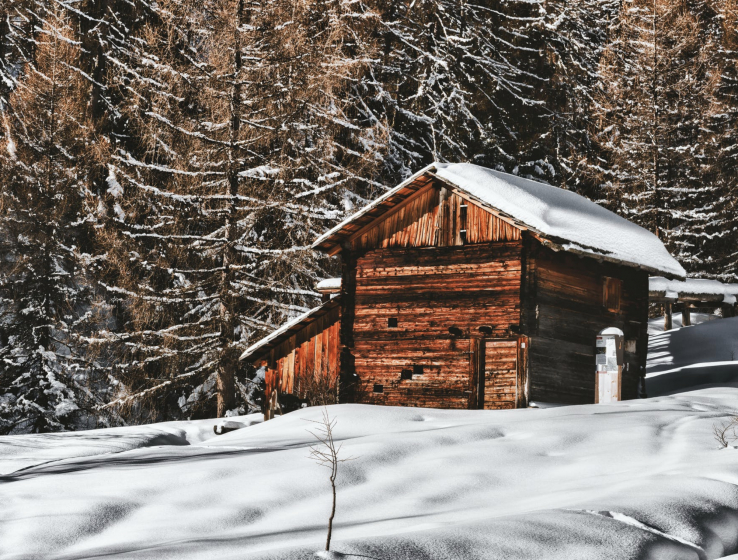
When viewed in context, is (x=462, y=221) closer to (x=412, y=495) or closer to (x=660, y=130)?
(x=412, y=495)

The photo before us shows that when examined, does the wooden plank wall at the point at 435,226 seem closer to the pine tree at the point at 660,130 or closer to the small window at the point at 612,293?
the small window at the point at 612,293

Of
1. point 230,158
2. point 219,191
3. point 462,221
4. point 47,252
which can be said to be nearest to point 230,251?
point 219,191

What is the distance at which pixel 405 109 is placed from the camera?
34969 millimetres

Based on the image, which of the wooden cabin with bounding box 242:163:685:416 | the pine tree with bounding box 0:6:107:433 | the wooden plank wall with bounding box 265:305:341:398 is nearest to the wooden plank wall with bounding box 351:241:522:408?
the wooden cabin with bounding box 242:163:685:416

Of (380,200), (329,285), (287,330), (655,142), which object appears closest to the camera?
(380,200)

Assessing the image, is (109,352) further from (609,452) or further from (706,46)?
(706,46)

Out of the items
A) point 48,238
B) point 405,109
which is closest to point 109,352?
point 48,238

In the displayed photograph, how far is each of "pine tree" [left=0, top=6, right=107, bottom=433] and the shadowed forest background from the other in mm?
78

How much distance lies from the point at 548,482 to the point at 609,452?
5.71 feet

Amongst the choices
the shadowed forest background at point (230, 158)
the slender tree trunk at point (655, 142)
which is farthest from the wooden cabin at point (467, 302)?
the slender tree trunk at point (655, 142)

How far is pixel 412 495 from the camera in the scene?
9734 millimetres

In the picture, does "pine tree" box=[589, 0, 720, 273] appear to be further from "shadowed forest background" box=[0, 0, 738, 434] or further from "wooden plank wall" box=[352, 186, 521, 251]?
"wooden plank wall" box=[352, 186, 521, 251]

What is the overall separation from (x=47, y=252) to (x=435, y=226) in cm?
1310

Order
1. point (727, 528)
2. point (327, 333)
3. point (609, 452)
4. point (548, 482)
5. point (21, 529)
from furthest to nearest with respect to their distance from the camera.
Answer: point (327, 333), point (609, 452), point (548, 482), point (21, 529), point (727, 528)
